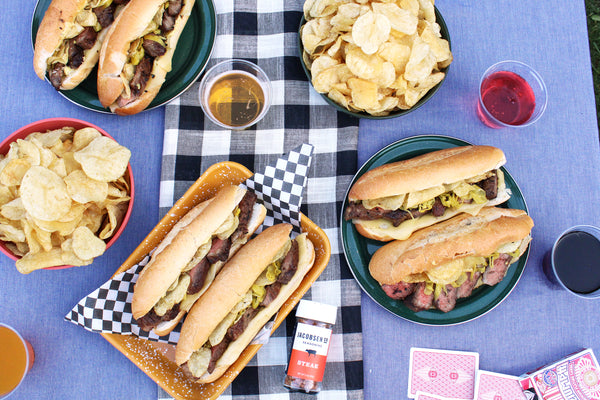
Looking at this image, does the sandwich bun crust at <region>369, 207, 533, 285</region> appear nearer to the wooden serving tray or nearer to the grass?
the wooden serving tray

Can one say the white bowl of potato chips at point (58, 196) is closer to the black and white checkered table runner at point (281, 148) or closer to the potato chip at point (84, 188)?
the potato chip at point (84, 188)

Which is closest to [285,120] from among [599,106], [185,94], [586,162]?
[185,94]

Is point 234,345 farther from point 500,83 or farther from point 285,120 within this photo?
point 500,83

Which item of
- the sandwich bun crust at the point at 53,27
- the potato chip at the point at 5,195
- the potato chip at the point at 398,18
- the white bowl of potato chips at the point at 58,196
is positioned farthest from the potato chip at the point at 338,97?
the potato chip at the point at 5,195

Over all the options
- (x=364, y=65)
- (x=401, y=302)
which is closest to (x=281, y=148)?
(x=364, y=65)

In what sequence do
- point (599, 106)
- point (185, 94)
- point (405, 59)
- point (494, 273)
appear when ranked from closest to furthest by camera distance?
point (405, 59) → point (494, 273) → point (185, 94) → point (599, 106)

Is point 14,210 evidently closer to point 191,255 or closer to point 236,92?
point 191,255
